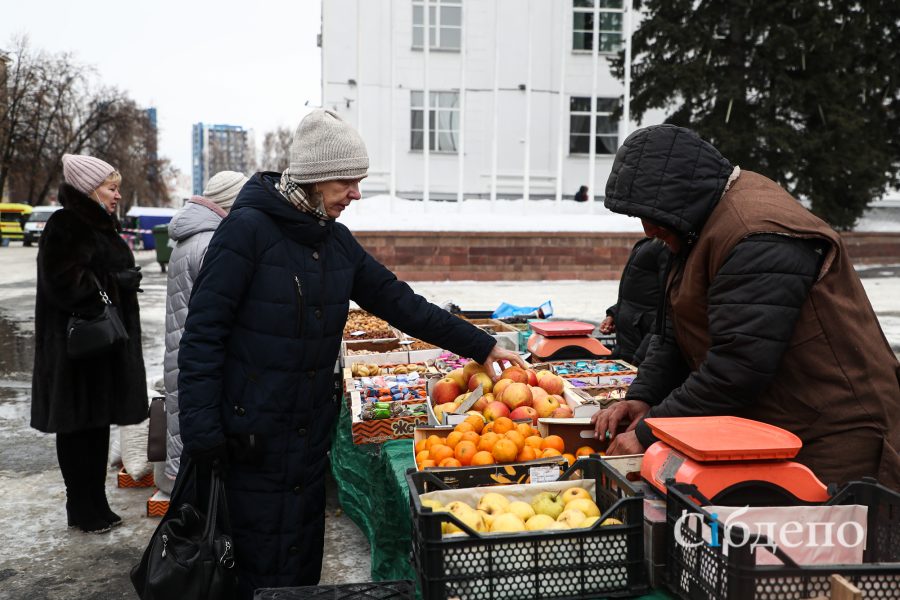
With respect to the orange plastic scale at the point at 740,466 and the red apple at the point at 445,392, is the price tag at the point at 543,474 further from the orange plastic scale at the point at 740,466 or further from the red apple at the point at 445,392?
the red apple at the point at 445,392

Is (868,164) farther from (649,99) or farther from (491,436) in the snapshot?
(491,436)

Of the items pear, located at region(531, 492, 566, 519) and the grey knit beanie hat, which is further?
the grey knit beanie hat

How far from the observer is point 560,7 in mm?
23781

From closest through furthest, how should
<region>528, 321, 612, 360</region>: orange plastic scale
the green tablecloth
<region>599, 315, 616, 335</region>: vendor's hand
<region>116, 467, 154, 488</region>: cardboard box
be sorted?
the green tablecloth
<region>528, 321, 612, 360</region>: orange plastic scale
<region>116, 467, 154, 488</region>: cardboard box
<region>599, 315, 616, 335</region>: vendor's hand

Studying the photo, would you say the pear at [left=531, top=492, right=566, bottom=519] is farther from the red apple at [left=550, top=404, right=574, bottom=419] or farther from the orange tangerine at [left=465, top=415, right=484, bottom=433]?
the red apple at [left=550, top=404, right=574, bottom=419]

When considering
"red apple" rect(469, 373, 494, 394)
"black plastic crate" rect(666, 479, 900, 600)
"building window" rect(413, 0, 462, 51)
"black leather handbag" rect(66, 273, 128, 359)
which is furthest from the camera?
"building window" rect(413, 0, 462, 51)

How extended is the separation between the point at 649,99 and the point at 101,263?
1741cm

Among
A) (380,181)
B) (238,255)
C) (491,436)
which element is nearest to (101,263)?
(238,255)

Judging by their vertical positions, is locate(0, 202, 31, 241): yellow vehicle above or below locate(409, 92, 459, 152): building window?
below

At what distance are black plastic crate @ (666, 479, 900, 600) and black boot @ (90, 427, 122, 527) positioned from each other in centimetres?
364

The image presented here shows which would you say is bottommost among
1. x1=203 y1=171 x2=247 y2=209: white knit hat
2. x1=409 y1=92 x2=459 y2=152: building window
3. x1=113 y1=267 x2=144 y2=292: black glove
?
x1=113 y1=267 x2=144 y2=292: black glove

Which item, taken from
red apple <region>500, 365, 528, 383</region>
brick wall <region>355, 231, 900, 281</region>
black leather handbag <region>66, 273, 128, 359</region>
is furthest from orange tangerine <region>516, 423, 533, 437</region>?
brick wall <region>355, 231, 900, 281</region>

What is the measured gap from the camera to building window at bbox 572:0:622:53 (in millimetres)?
24719

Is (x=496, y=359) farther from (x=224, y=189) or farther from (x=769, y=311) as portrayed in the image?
(x=224, y=189)
